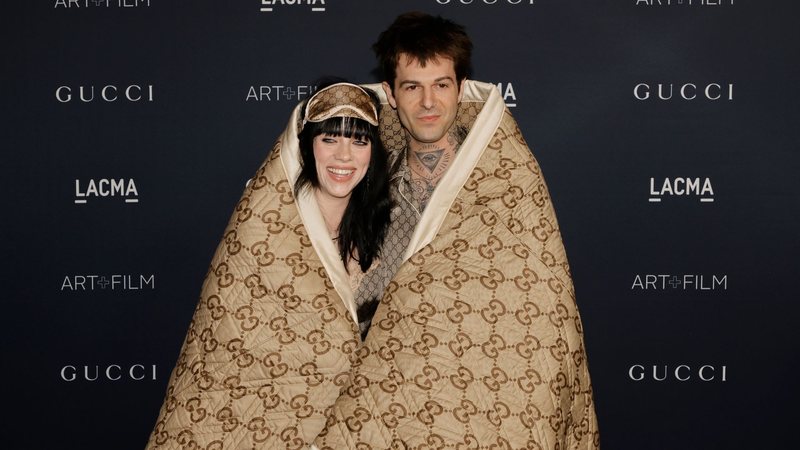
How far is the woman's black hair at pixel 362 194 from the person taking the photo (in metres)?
2.22

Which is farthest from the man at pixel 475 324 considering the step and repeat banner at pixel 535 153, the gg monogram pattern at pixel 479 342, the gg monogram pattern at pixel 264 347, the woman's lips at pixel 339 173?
the step and repeat banner at pixel 535 153

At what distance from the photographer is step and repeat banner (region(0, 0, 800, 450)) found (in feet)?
10.7

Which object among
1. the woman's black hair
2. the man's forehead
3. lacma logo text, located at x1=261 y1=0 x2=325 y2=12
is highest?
lacma logo text, located at x1=261 y1=0 x2=325 y2=12

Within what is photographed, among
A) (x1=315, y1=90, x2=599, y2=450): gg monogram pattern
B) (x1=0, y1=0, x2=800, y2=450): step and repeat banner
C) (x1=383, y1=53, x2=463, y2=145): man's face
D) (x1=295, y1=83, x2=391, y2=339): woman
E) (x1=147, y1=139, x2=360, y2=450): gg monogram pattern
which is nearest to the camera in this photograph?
(x1=315, y1=90, x2=599, y2=450): gg monogram pattern

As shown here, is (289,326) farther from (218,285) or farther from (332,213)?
(332,213)

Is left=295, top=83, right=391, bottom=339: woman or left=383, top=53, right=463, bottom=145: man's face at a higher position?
left=383, top=53, right=463, bottom=145: man's face

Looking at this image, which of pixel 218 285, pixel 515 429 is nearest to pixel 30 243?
pixel 218 285

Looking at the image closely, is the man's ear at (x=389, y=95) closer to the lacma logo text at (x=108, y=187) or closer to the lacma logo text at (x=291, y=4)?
the lacma logo text at (x=291, y=4)

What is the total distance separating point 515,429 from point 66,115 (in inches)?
90.1

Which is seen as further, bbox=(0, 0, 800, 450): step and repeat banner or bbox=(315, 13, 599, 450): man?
bbox=(0, 0, 800, 450): step and repeat banner

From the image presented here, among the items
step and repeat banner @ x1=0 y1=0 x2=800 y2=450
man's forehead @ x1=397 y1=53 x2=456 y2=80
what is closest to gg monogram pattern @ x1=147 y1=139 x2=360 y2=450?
man's forehead @ x1=397 y1=53 x2=456 y2=80

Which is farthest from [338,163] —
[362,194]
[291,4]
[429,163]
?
[291,4]

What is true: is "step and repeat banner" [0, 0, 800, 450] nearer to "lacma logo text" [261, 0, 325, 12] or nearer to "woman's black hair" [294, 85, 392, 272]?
"lacma logo text" [261, 0, 325, 12]

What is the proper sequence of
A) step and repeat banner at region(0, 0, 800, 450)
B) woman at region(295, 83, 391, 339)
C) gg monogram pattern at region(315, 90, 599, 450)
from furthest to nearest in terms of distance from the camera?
step and repeat banner at region(0, 0, 800, 450)
woman at region(295, 83, 391, 339)
gg monogram pattern at region(315, 90, 599, 450)
